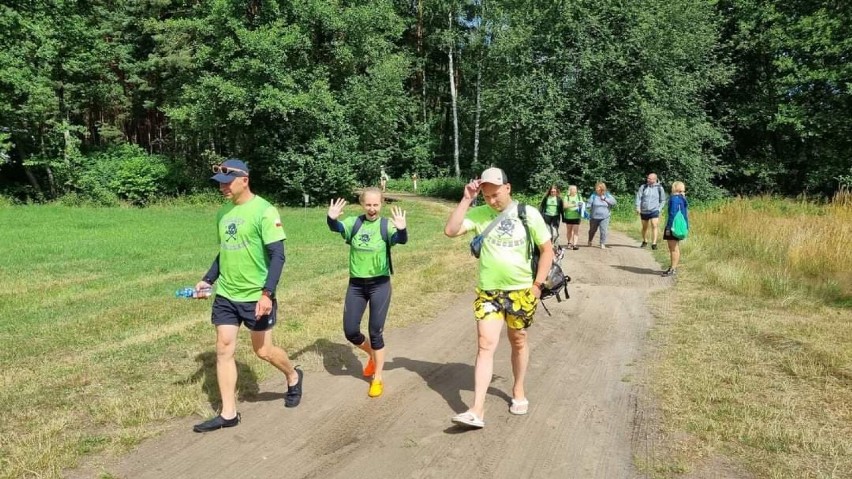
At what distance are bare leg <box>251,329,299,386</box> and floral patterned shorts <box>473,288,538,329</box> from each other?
1743 millimetres

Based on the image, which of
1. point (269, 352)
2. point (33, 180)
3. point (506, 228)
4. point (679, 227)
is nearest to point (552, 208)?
point (679, 227)

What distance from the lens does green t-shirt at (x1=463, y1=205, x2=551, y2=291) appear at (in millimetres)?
4461

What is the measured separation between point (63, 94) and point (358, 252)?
3419cm

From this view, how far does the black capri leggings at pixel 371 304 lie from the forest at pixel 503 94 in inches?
940

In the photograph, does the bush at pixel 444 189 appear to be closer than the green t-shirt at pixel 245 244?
No

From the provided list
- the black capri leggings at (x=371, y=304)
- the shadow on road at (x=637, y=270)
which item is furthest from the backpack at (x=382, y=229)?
the shadow on road at (x=637, y=270)

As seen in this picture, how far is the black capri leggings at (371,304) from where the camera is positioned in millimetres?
5355

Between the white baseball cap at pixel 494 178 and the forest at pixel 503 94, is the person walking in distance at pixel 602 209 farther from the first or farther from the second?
the forest at pixel 503 94

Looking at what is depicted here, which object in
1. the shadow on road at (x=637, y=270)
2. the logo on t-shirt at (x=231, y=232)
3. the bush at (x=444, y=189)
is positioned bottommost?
the bush at (x=444, y=189)

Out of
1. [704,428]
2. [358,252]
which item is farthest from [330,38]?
[704,428]

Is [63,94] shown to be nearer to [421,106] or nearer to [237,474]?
[421,106]

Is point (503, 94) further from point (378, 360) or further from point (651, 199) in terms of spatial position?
point (378, 360)

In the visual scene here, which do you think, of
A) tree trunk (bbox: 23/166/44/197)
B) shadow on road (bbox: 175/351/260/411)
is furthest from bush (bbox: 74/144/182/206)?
shadow on road (bbox: 175/351/260/411)

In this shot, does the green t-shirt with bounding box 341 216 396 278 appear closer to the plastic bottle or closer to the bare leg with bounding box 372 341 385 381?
the bare leg with bounding box 372 341 385 381
